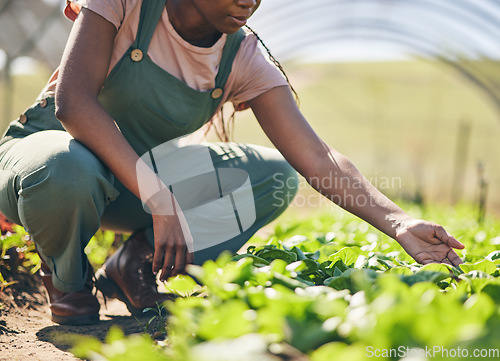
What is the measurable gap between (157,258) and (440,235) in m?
0.81

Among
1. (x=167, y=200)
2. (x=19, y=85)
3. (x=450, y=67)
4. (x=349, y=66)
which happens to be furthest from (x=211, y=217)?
(x=349, y=66)

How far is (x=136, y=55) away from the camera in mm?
1670

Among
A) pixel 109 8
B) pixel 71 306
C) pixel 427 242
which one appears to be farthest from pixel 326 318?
pixel 109 8

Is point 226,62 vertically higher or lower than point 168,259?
higher

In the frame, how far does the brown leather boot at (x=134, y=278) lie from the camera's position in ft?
5.82

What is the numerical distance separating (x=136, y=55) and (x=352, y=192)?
2.83ft

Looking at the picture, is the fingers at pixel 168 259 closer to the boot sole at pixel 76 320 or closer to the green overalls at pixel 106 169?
the green overalls at pixel 106 169

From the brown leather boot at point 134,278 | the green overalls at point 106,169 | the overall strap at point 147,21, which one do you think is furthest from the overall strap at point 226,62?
the brown leather boot at point 134,278

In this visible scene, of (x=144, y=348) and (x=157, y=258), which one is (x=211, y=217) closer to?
(x=157, y=258)

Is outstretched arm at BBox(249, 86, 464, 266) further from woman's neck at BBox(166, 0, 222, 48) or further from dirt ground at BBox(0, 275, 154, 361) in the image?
dirt ground at BBox(0, 275, 154, 361)

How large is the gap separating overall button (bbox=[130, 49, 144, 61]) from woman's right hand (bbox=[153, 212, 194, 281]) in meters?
0.62

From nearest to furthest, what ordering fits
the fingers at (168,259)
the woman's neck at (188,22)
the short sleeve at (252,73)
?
the fingers at (168,259) < the woman's neck at (188,22) < the short sleeve at (252,73)

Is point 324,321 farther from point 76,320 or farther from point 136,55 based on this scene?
point 136,55

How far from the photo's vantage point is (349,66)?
2073cm
